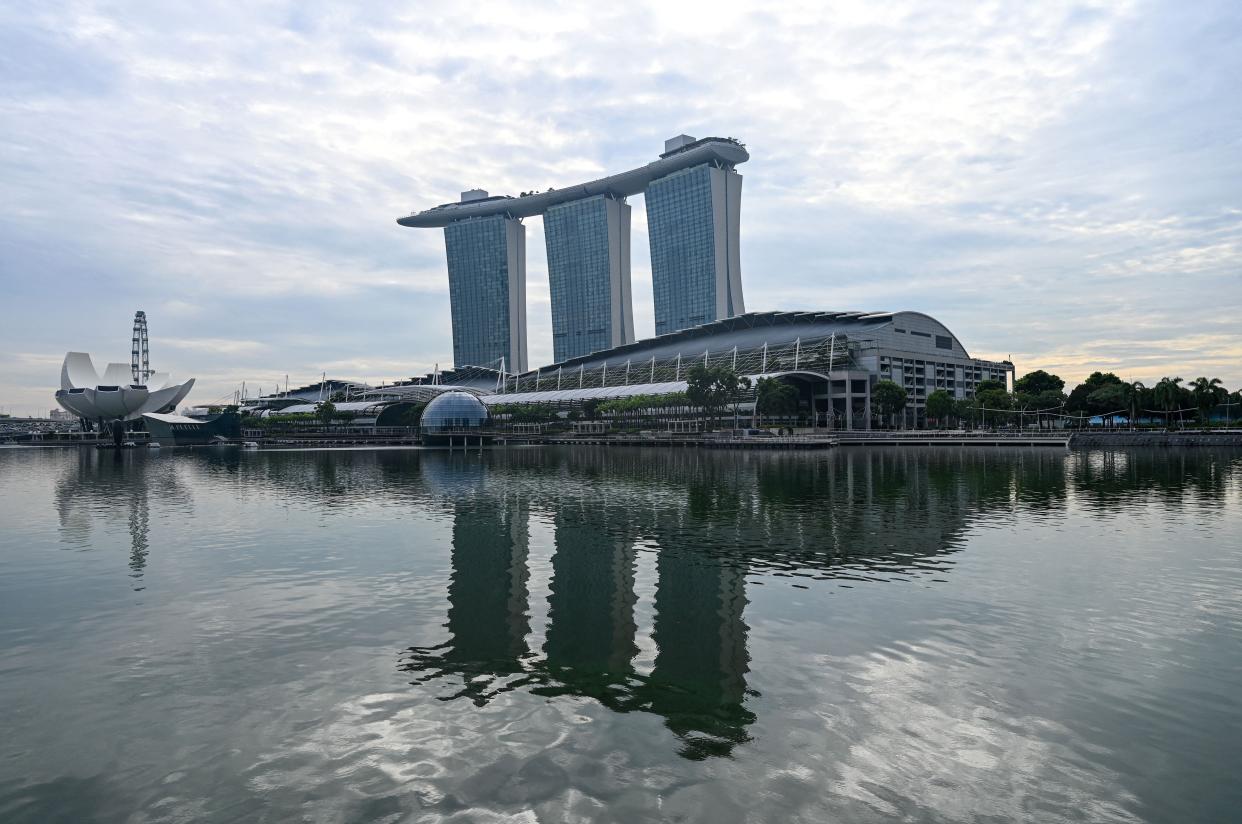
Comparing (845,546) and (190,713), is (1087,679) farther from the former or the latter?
(190,713)

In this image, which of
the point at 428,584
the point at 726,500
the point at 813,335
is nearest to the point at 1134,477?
the point at 726,500

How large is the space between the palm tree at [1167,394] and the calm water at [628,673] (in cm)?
12478

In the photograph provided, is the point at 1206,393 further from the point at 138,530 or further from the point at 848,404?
the point at 138,530

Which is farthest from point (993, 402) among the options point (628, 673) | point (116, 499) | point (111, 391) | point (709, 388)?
point (111, 391)

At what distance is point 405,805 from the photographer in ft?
31.7

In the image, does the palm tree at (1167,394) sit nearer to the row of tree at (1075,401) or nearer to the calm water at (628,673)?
the row of tree at (1075,401)

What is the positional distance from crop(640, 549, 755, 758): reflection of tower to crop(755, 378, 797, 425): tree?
10914cm

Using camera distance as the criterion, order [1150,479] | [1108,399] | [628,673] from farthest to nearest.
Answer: [1108,399] < [1150,479] < [628,673]

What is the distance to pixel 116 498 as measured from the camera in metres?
48.7

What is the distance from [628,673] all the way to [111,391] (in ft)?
576

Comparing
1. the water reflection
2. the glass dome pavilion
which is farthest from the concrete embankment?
the glass dome pavilion

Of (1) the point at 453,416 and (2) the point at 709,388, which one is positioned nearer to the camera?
(2) the point at 709,388

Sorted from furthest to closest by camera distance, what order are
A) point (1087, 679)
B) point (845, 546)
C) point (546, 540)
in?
1. point (546, 540)
2. point (845, 546)
3. point (1087, 679)

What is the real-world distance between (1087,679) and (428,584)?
16.6 m
